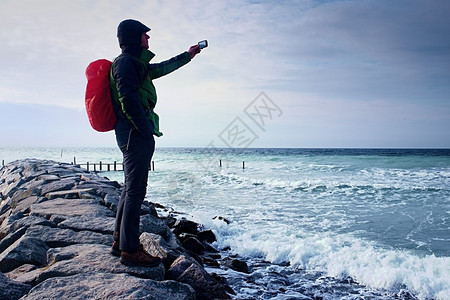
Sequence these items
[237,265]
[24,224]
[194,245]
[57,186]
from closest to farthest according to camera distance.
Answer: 1. [24,224]
2. [237,265]
3. [194,245]
4. [57,186]

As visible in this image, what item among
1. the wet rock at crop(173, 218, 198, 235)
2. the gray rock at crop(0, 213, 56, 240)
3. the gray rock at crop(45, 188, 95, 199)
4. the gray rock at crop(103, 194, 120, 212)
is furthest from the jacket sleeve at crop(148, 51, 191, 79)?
the wet rock at crop(173, 218, 198, 235)

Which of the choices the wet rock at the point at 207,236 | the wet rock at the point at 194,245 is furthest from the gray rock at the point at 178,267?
the wet rock at the point at 207,236

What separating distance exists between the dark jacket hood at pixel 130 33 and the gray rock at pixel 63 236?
1.97m

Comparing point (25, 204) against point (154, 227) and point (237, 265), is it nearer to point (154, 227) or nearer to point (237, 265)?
point (154, 227)

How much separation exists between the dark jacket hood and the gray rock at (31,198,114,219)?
2.41 m

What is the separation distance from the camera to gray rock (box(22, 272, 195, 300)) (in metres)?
2.03

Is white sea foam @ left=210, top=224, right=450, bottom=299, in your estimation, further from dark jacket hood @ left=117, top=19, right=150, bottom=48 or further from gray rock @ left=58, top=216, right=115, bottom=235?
dark jacket hood @ left=117, top=19, right=150, bottom=48

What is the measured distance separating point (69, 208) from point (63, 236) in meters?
1.15

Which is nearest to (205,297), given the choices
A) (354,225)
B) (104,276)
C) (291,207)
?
(104,276)

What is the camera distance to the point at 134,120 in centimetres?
223

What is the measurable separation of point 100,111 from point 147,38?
69cm

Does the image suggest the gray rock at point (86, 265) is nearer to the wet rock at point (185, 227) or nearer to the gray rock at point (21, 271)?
the gray rock at point (21, 271)

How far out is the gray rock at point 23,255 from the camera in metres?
2.62

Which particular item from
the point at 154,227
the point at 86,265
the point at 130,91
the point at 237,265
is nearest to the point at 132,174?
the point at 130,91
